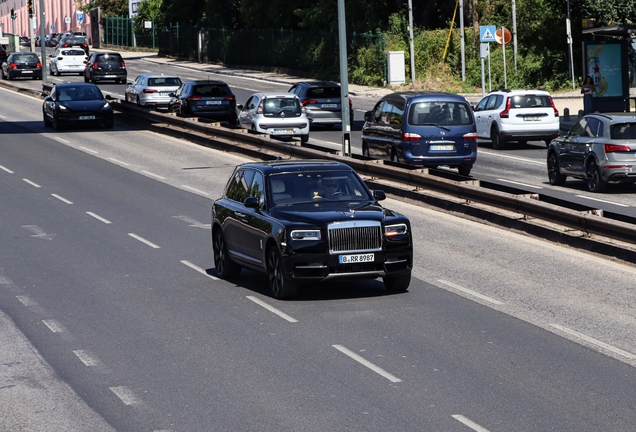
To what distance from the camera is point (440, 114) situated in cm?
2516

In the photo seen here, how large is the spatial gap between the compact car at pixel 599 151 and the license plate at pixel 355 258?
11.2 metres

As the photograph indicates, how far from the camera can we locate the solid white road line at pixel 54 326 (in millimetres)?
12211

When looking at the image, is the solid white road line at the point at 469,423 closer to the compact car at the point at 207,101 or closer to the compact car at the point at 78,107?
the compact car at the point at 207,101

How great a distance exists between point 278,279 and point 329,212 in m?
1.02

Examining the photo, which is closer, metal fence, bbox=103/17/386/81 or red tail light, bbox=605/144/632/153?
red tail light, bbox=605/144/632/153

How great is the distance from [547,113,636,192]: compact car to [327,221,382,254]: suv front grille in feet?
36.2

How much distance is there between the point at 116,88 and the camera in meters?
61.6

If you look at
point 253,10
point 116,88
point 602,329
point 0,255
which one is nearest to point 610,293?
point 602,329

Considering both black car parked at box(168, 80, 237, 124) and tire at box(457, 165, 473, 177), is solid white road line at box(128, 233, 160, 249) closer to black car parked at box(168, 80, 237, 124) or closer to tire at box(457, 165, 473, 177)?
tire at box(457, 165, 473, 177)

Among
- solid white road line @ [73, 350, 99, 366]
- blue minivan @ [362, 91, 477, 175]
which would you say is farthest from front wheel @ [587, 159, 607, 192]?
solid white road line @ [73, 350, 99, 366]

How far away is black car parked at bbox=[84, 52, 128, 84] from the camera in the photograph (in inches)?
2479

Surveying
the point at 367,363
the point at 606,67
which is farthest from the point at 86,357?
the point at 606,67

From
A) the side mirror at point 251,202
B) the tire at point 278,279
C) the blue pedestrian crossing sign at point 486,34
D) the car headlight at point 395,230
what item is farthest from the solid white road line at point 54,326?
the blue pedestrian crossing sign at point 486,34

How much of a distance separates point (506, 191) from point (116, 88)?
4426 centimetres
